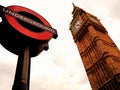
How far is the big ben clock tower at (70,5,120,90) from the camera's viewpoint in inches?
880

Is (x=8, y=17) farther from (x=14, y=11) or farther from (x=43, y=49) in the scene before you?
(x=43, y=49)

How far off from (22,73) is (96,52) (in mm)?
25034

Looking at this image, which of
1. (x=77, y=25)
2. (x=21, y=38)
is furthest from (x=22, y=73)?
(x=77, y=25)

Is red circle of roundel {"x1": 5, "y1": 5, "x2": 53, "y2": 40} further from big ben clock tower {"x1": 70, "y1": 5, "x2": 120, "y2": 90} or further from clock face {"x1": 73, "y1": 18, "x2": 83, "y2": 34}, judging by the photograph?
clock face {"x1": 73, "y1": 18, "x2": 83, "y2": 34}

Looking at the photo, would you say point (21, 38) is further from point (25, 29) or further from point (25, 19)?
point (25, 19)

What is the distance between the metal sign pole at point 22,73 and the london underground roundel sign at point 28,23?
11.0 inches

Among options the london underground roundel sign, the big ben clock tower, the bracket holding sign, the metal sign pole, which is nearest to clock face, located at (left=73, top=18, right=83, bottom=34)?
the big ben clock tower

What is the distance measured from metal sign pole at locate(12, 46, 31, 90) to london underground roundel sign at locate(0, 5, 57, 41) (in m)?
0.28

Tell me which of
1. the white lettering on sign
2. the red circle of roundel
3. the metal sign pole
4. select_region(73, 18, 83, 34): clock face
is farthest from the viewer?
select_region(73, 18, 83, 34): clock face

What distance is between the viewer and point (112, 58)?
2419 centimetres

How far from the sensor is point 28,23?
270 cm

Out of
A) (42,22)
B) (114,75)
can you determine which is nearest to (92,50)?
(114,75)

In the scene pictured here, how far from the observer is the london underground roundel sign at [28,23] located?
2.49 metres

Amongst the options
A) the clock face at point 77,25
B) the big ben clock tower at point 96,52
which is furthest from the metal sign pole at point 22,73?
the clock face at point 77,25
